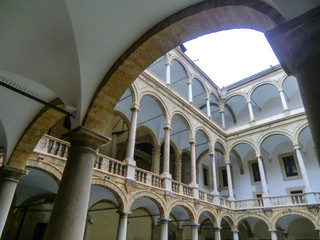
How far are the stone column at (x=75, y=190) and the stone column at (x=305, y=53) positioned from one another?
2605 mm

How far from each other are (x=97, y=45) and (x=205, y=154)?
55.4 feet

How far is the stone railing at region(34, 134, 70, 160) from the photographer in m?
7.29

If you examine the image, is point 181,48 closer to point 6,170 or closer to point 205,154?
point 205,154

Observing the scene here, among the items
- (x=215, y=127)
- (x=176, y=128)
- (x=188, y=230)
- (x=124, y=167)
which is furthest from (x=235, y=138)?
(x=124, y=167)

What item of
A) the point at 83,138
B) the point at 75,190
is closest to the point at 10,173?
the point at 83,138

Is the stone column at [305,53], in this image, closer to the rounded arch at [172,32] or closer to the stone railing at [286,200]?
the rounded arch at [172,32]

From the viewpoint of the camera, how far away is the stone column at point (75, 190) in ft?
9.09

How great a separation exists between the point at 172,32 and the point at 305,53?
2.00 metres

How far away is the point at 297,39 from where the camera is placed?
1.82m

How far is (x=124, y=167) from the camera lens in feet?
31.4

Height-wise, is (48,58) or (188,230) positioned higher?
(48,58)

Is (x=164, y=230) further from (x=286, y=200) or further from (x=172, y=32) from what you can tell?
(x=172, y=32)

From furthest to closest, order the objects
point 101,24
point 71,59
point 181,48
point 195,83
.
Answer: point 195,83, point 181,48, point 71,59, point 101,24

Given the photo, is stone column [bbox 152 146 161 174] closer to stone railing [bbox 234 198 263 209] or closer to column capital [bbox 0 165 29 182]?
stone railing [bbox 234 198 263 209]
